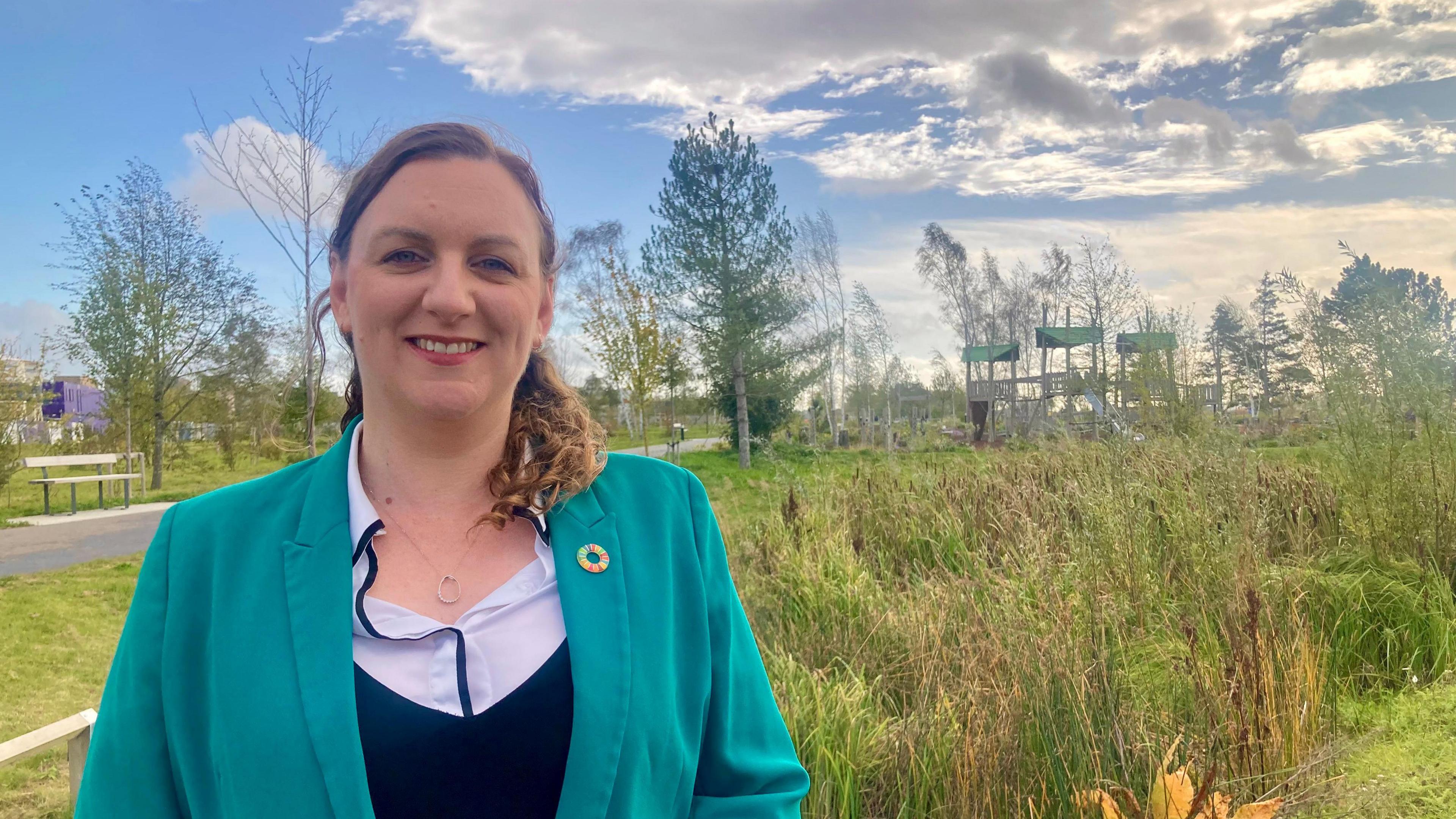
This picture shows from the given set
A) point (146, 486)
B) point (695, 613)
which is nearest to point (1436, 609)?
point (695, 613)

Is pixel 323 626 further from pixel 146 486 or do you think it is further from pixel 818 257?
pixel 818 257

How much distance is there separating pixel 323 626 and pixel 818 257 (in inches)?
1230

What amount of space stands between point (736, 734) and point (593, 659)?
339 millimetres

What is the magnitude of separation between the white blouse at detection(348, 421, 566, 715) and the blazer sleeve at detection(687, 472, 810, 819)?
11.5 inches

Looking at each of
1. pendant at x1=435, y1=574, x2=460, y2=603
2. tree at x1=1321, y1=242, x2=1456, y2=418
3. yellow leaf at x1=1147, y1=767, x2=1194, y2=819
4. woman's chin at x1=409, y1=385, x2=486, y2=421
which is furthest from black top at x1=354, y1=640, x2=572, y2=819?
tree at x1=1321, y1=242, x2=1456, y2=418

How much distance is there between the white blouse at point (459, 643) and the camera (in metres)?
1.25

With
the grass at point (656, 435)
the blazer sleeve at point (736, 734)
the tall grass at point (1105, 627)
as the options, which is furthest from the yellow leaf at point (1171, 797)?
the grass at point (656, 435)

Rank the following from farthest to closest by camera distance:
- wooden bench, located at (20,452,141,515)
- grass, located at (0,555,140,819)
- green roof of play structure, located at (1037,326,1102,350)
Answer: green roof of play structure, located at (1037,326,1102,350) < wooden bench, located at (20,452,141,515) < grass, located at (0,555,140,819)

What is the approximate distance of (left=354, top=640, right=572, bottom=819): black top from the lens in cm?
122

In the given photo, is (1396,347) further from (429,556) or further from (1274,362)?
(1274,362)

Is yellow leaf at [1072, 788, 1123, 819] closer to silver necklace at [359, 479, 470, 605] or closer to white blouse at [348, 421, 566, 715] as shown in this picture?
white blouse at [348, 421, 566, 715]

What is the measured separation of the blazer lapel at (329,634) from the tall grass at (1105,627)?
178 centimetres

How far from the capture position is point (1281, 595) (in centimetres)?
396

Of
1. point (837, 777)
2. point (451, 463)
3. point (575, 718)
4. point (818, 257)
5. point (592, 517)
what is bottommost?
point (837, 777)
